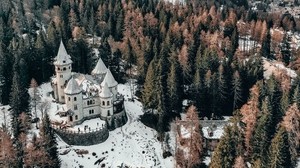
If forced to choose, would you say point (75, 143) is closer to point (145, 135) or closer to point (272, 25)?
point (145, 135)

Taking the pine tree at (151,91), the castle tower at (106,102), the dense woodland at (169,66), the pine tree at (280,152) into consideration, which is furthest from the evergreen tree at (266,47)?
the pine tree at (280,152)

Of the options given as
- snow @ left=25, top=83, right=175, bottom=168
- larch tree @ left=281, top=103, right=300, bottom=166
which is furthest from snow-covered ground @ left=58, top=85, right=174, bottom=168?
larch tree @ left=281, top=103, right=300, bottom=166

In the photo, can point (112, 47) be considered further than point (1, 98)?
Yes

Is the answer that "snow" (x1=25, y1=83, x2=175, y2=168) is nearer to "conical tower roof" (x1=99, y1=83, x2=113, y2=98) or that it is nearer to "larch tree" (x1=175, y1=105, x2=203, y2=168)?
"larch tree" (x1=175, y1=105, x2=203, y2=168)

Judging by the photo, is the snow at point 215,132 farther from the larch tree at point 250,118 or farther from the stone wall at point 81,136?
the stone wall at point 81,136

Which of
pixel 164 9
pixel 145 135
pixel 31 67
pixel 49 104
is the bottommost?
pixel 145 135

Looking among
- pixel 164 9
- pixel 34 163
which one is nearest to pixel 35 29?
pixel 164 9
